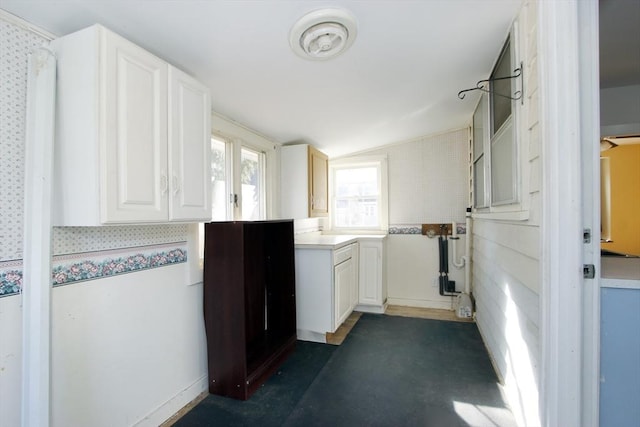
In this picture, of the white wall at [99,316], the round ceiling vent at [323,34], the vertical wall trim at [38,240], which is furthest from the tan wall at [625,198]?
the vertical wall trim at [38,240]

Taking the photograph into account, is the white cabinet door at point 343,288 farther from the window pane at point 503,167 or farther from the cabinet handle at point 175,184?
the cabinet handle at point 175,184

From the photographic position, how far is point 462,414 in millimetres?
1691

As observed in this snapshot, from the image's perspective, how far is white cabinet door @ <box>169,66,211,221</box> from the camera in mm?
1414

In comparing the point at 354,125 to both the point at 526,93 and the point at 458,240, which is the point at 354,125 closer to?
the point at 526,93

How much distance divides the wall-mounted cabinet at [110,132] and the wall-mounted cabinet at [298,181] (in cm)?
173

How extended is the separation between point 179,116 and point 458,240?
10.7ft

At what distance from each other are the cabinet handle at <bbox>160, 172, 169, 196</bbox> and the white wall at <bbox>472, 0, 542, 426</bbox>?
1692mm

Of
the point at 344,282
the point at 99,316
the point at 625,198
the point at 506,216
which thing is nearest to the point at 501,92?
the point at 506,216

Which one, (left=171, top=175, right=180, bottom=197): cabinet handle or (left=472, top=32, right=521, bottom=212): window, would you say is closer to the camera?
(left=171, top=175, right=180, bottom=197): cabinet handle

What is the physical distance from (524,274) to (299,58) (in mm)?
1695

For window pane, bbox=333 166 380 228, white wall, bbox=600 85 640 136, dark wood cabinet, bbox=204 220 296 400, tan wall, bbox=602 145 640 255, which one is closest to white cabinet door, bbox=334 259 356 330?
dark wood cabinet, bbox=204 220 296 400

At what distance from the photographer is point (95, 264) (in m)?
1.35

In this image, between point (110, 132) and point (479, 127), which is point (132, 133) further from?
point (479, 127)

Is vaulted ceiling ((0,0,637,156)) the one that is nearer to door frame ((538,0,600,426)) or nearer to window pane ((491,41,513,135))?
window pane ((491,41,513,135))
